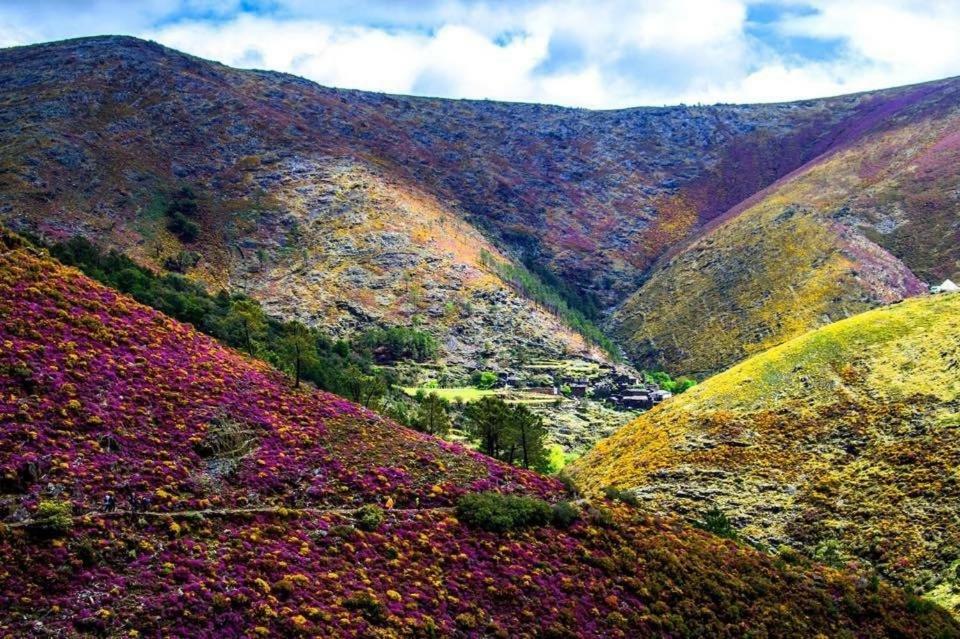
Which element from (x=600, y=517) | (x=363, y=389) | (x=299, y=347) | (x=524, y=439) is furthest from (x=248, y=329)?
(x=600, y=517)

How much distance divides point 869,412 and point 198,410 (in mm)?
65567

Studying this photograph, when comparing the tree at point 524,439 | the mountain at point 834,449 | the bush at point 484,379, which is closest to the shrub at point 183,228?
the bush at point 484,379

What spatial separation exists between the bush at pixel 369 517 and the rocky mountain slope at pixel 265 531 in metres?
0.20

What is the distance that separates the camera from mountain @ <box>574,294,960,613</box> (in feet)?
199

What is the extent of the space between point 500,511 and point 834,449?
41.1 m

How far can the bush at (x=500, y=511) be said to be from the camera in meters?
48.8

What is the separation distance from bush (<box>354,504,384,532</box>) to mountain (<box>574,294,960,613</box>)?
33.3 metres

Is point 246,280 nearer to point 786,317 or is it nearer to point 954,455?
point 786,317

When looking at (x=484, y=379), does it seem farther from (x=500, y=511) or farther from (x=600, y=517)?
(x=500, y=511)

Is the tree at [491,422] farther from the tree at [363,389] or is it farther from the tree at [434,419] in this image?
the tree at [363,389]

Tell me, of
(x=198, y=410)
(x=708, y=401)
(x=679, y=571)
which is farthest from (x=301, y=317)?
(x=679, y=571)

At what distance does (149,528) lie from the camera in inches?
1471

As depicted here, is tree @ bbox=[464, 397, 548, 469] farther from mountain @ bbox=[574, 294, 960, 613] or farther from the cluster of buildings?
the cluster of buildings

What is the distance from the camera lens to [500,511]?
50.1 m
